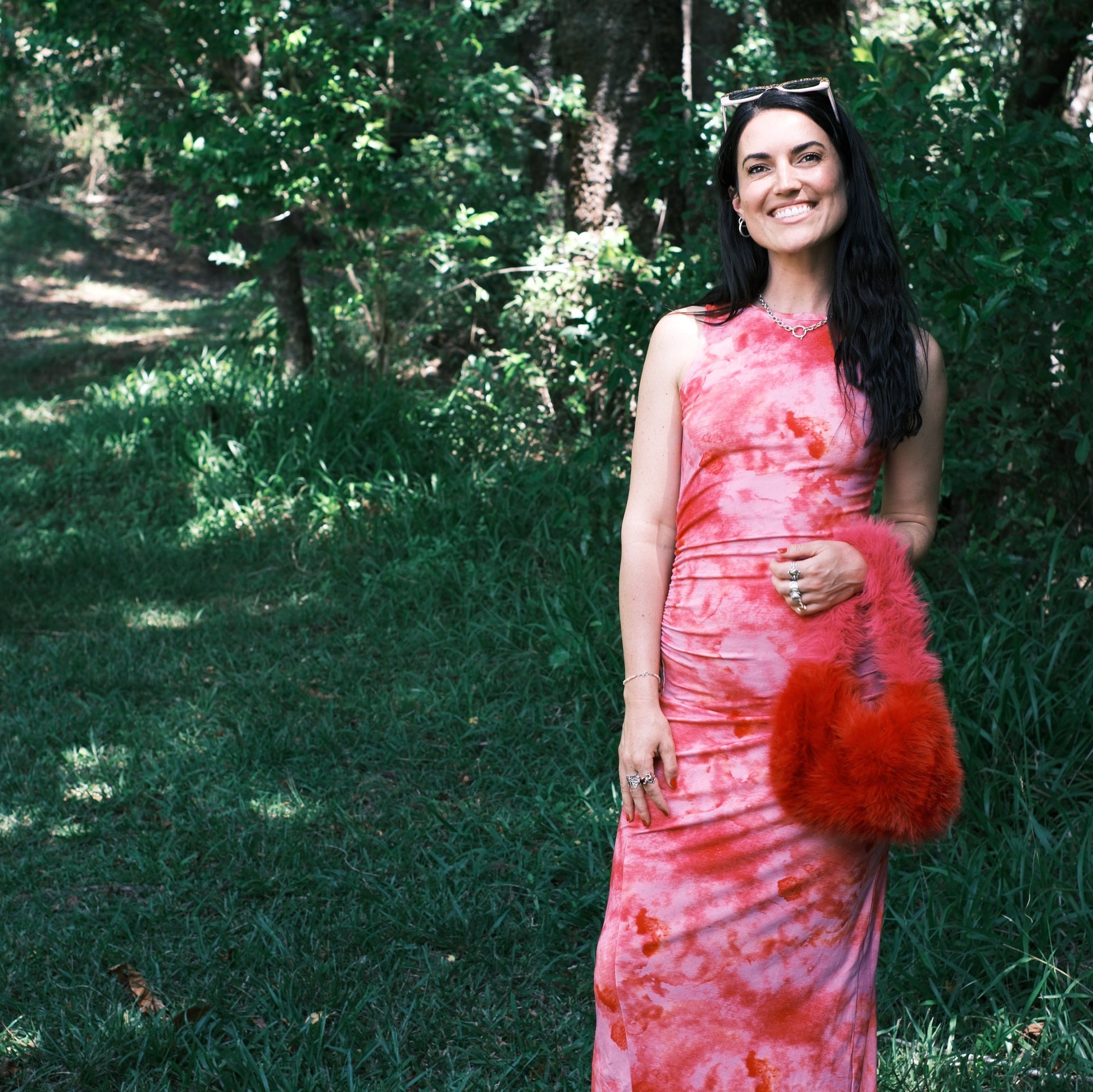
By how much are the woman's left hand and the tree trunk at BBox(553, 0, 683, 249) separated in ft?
16.5

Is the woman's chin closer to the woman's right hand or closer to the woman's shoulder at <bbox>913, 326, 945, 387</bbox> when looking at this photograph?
the woman's shoulder at <bbox>913, 326, 945, 387</bbox>

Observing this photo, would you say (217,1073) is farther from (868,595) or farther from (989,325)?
(989,325)

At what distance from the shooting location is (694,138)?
4500mm

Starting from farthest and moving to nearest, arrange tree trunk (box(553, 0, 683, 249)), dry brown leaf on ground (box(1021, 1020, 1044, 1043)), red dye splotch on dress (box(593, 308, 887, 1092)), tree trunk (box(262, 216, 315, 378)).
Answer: tree trunk (box(262, 216, 315, 378))
tree trunk (box(553, 0, 683, 249))
dry brown leaf on ground (box(1021, 1020, 1044, 1043))
red dye splotch on dress (box(593, 308, 887, 1092))

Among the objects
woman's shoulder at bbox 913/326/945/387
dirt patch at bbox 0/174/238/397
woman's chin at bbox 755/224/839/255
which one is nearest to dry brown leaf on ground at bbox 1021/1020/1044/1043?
woman's shoulder at bbox 913/326/945/387

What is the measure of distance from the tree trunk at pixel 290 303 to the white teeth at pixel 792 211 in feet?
19.2

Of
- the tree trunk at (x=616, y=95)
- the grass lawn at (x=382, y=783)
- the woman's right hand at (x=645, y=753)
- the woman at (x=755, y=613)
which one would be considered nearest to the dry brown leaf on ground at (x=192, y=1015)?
the grass lawn at (x=382, y=783)

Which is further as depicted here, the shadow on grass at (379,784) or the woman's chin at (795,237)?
the shadow on grass at (379,784)

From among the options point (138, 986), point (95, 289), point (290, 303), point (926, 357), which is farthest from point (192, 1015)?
point (95, 289)

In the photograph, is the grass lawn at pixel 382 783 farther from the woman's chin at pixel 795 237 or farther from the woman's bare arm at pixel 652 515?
the woman's chin at pixel 795 237

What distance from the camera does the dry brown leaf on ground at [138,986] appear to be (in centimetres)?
293

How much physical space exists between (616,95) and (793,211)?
4985 mm

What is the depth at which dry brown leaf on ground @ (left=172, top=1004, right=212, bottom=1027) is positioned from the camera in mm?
2859

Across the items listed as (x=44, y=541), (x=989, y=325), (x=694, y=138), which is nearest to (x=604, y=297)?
(x=694, y=138)
